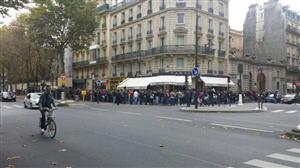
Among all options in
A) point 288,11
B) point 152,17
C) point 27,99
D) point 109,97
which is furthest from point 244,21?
point 27,99

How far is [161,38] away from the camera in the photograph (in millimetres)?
46031

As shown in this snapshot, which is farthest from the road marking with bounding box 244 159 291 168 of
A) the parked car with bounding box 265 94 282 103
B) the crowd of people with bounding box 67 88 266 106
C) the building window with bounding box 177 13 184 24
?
the building window with bounding box 177 13 184 24

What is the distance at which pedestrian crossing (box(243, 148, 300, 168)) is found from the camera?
6707mm

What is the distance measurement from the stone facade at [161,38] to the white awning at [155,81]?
1.41 meters

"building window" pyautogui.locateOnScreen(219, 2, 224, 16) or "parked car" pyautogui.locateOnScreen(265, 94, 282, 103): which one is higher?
"building window" pyautogui.locateOnScreen(219, 2, 224, 16)

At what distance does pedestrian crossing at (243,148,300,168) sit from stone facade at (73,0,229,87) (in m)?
35.8

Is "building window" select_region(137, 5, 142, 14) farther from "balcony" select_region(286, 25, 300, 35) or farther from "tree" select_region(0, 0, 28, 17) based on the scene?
"tree" select_region(0, 0, 28, 17)

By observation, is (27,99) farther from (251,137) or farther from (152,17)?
(152,17)

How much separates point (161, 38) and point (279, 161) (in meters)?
39.7

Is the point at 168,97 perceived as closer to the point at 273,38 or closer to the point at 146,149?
the point at 146,149

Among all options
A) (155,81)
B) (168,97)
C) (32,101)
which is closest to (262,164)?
(32,101)

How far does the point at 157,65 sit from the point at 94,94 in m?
9.79

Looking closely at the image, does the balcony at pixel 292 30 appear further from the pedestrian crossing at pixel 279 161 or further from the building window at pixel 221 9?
the pedestrian crossing at pixel 279 161

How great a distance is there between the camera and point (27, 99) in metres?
26.5
